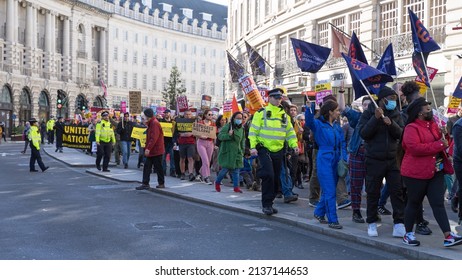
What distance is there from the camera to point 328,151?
818cm

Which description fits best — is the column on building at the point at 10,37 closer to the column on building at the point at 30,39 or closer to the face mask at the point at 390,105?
the column on building at the point at 30,39

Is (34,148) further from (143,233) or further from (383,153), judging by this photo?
(383,153)

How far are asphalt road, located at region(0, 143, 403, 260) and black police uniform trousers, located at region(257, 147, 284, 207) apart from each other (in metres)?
0.42

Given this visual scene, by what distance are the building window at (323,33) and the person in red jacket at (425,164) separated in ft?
71.5

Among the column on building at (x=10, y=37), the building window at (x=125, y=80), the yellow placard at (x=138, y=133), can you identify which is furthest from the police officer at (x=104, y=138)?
the building window at (x=125, y=80)

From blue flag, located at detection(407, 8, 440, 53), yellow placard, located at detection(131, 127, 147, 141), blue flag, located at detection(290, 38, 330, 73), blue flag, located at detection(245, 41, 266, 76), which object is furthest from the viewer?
blue flag, located at detection(245, 41, 266, 76)

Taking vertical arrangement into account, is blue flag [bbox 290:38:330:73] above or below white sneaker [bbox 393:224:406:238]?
above

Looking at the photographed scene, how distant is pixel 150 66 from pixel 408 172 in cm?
8798

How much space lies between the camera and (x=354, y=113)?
858cm

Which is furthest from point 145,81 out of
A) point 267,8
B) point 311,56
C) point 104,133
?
point 311,56

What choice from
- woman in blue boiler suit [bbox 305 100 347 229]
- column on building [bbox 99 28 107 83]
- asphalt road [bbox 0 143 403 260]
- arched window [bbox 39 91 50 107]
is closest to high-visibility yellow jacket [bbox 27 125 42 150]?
asphalt road [bbox 0 143 403 260]

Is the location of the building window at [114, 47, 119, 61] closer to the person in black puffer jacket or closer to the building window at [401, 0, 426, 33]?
the building window at [401, 0, 426, 33]

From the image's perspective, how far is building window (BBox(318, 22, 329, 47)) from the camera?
28334mm
